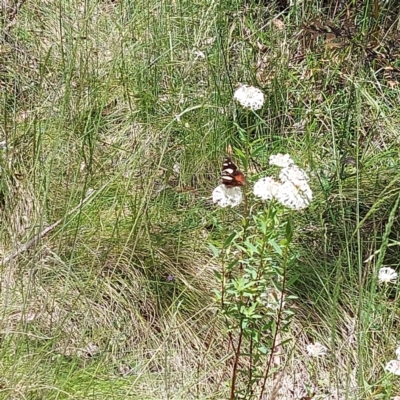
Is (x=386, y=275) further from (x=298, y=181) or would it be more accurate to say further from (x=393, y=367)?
(x=298, y=181)

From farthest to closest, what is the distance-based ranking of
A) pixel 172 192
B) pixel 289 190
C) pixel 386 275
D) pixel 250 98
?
pixel 172 192, pixel 386 275, pixel 250 98, pixel 289 190

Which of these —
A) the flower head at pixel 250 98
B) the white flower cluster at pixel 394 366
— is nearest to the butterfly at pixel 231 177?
the flower head at pixel 250 98

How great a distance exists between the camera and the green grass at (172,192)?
179cm

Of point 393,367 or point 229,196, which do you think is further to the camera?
point 393,367

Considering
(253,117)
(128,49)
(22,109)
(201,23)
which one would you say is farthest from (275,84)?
(22,109)

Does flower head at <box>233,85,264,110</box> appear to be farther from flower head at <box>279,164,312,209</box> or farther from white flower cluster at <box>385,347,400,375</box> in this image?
white flower cluster at <box>385,347,400,375</box>

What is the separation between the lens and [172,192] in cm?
244

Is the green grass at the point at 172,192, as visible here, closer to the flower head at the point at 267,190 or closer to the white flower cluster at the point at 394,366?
the white flower cluster at the point at 394,366

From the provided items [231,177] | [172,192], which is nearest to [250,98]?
[231,177]

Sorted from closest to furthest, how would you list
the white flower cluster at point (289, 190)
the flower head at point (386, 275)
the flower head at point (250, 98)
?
the white flower cluster at point (289, 190) → the flower head at point (250, 98) → the flower head at point (386, 275)

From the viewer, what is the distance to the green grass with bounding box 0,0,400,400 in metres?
1.79

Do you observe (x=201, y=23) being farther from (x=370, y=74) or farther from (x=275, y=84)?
(x=370, y=74)

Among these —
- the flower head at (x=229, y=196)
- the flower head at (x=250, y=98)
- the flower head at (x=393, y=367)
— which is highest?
the flower head at (x=250, y=98)

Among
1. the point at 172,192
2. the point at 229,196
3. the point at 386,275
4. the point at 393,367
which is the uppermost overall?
the point at 172,192
